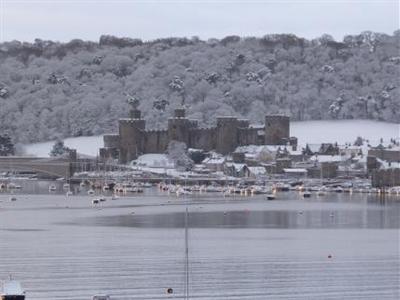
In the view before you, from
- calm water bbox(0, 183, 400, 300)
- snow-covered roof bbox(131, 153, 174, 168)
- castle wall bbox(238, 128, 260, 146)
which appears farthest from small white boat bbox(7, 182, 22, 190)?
castle wall bbox(238, 128, 260, 146)

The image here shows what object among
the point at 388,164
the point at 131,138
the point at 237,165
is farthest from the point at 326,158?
the point at 131,138

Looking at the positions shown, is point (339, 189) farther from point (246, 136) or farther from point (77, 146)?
point (77, 146)

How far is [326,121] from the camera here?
149m

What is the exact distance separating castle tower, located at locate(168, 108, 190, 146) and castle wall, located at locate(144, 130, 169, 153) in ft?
2.79

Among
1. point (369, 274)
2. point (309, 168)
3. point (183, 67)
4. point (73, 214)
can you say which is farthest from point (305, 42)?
point (369, 274)

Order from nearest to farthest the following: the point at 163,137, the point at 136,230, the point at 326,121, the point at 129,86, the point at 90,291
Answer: the point at 90,291 < the point at 136,230 < the point at 163,137 < the point at 326,121 < the point at 129,86

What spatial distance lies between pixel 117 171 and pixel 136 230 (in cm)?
6055

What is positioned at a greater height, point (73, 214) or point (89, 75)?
point (89, 75)

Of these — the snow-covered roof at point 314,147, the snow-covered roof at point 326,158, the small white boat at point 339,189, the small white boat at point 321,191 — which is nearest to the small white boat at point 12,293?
the small white boat at point 321,191

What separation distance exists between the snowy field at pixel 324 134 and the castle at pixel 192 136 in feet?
19.8

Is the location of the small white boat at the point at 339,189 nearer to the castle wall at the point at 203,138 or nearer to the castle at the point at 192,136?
the castle at the point at 192,136

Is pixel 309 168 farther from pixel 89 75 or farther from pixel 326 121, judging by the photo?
pixel 89 75

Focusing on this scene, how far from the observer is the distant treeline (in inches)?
5773

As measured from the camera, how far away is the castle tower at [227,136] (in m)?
121
